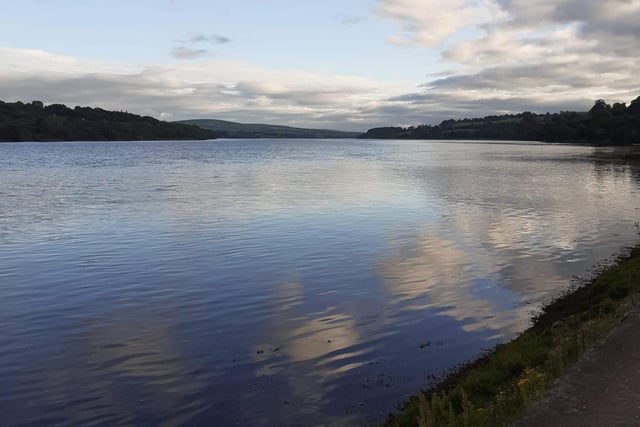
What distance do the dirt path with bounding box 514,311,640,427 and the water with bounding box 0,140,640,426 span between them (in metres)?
3.36

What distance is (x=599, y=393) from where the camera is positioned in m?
9.16

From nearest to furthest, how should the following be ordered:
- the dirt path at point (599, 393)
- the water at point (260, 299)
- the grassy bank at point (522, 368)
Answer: the dirt path at point (599, 393), the grassy bank at point (522, 368), the water at point (260, 299)

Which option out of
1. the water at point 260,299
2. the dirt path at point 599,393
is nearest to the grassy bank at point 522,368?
the dirt path at point 599,393

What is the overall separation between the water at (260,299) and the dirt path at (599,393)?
336 centimetres

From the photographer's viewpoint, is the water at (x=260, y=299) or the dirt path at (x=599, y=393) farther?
the water at (x=260, y=299)

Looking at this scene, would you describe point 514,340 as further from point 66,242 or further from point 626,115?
point 626,115

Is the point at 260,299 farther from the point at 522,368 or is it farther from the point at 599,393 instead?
the point at 599,393

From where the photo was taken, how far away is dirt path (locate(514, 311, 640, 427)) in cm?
821

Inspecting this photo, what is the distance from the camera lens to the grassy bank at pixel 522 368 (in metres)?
8.94

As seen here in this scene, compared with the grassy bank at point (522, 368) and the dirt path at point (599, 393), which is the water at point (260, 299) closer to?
the grassy bank at point (522, 368)

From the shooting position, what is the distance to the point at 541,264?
23.5 m

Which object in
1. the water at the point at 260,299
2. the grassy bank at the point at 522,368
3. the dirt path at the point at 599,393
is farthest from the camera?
the water at the point at 260,299

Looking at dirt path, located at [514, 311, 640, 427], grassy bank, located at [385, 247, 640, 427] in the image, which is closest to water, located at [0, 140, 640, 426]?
grassy bank, located at [385, 247, 640, 427]

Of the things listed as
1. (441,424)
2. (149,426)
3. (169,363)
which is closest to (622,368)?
(441,424)
